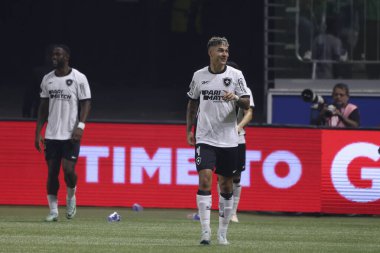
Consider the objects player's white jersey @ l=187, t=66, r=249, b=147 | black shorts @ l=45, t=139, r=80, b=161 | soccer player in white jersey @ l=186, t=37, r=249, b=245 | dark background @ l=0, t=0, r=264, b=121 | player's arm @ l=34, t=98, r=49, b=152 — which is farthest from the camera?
dark background @ l=0, t=0, r=264, b=121

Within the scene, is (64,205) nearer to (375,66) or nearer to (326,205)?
(326,205)

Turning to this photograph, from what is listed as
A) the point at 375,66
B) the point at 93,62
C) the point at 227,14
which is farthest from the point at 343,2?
the point at 93,62

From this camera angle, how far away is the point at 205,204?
1273 centimetres

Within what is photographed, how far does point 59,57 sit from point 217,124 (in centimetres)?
373

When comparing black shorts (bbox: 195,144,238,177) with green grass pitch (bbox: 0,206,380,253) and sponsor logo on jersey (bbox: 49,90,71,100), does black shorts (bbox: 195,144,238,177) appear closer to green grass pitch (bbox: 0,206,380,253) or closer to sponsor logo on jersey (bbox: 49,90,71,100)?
green grass pitch (bbox: 0,206,380,253)

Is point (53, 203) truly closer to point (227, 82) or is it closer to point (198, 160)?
point (198, 160)

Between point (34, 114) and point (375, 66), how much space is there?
248 inches

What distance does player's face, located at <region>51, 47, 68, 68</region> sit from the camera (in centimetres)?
1587

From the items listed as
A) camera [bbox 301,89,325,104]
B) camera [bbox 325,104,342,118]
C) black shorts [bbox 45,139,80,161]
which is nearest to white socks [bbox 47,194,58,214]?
black shorts [bbox 45,139,80,161]

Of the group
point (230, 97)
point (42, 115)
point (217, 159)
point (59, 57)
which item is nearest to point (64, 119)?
point (42, 115)

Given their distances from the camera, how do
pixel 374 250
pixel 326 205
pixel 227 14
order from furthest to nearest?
1. pixel 227 14
2. pixel 326 205
3. pixel 374 250

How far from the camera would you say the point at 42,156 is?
61.8ft

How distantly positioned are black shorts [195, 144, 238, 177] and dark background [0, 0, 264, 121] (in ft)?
41.5

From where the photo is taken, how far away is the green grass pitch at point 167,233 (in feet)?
41.1
